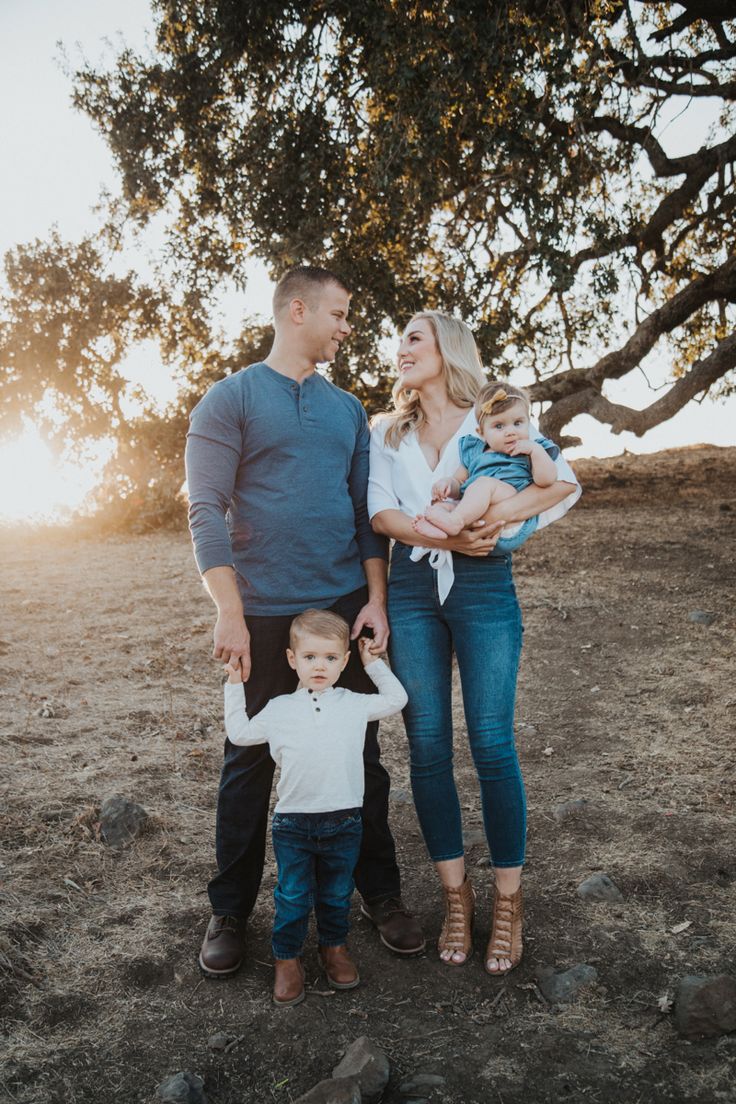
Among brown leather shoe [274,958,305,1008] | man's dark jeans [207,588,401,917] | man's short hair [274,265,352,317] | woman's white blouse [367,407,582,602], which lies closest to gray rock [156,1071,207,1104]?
brown leather shoe [274,958,305,1008]

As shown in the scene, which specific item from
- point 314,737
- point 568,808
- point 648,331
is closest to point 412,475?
point 314,737

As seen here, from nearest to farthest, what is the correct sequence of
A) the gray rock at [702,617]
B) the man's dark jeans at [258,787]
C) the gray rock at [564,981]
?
1. the gray rock at [564,981]
2. the man's dark jeans at [258,787]
3. the gray rock at [702,617]

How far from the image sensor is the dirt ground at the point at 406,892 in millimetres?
2707

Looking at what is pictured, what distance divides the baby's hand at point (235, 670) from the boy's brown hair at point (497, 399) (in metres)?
1.28

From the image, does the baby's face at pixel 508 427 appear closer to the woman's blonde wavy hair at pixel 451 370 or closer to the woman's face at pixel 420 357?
the woman's blonde wavy hair at pixel 451 370

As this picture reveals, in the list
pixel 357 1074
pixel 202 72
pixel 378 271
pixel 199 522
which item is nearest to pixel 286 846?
pixel 357 1074

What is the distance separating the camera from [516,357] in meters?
11.6

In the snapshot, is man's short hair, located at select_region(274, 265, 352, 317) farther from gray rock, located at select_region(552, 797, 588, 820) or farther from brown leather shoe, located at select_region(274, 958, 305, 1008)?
gray rock, located at select_region(552, 797, 588, 820)

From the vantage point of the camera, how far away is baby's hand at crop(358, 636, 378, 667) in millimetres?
3252

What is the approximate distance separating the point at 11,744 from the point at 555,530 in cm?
834

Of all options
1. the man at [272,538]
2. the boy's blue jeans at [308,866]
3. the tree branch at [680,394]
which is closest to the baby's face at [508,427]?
the man at [272,538]

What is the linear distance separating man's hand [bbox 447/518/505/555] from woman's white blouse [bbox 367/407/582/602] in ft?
0.46

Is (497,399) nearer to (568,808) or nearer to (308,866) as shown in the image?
(308,866)

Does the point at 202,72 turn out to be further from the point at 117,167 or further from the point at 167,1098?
the point at 167,1098
